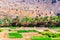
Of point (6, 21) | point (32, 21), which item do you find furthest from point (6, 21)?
point (32, 21)

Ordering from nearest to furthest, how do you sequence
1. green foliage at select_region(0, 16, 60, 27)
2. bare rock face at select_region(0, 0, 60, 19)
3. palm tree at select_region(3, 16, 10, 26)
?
palm tree at select_region(3, 16, 10, 26) → green foliage at select_region(0, 16, 60, 27) → bare rock face at select_region(0, 0, 60, 19)

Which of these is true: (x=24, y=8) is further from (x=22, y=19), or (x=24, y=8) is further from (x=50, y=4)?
(x=50, y=4)

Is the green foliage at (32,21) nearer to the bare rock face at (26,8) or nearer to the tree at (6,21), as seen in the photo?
the tree at (6,21)

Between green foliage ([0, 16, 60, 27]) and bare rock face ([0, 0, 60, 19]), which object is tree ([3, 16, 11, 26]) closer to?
green foliage ([0, 16, 60, 27])

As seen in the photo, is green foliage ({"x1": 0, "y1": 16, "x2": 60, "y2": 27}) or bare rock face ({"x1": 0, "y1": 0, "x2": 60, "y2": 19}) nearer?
green foliage ({"x1": 0, "y1": 16, "x2": 60, "y2": 27})

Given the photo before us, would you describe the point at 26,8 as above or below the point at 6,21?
above

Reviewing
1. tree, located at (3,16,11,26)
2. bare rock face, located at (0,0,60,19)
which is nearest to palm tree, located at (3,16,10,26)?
tree, located at (3,16,11,26)

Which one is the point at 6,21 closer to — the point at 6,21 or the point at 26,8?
the point at 6,21

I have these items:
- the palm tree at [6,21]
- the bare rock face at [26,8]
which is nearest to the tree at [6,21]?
the palm tree at [6,21]
